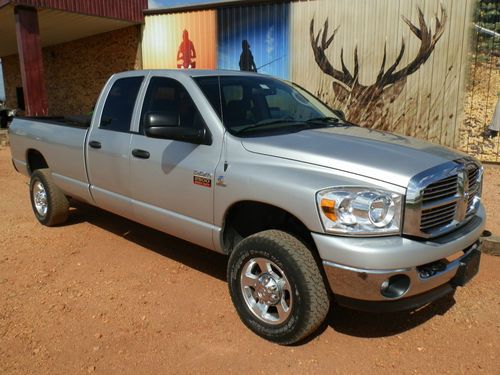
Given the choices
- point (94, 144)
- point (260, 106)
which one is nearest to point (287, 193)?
point (260, 106)

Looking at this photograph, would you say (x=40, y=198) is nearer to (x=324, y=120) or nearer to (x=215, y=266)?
(x=215, y=266)

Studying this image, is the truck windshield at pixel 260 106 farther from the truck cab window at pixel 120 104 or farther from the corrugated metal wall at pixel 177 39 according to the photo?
the corrugated metal wall at pixel 177 39

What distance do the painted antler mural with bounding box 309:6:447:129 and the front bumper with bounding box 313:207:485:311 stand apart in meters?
7.59

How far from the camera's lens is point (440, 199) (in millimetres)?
2908

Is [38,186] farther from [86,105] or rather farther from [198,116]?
[86,105]

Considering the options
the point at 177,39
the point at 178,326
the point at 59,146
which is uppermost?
the point at 177,39

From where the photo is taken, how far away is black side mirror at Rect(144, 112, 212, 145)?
3.45 meters

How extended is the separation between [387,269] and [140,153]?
94.3 inches

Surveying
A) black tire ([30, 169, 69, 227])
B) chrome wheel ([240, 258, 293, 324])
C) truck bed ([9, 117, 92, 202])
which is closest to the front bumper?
chrome wheel ([240, 258, 293, 324])

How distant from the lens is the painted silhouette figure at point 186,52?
13281 millimetres

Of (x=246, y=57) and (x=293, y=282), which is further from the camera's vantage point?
(x=246, y=57)

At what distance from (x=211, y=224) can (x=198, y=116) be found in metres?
0.87

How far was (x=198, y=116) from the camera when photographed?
12.1ft

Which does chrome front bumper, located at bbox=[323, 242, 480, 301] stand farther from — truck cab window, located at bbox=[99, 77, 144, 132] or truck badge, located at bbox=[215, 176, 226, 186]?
truck cab window, located at bbox=[99, 77, 144, 132]
